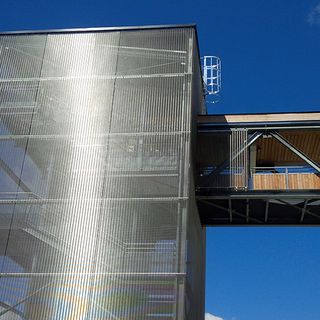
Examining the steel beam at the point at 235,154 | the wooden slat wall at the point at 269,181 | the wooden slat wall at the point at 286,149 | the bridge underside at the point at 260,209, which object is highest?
the wooden slat wall at the point at 286,149

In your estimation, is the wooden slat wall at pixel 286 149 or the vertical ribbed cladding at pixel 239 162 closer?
the vertical ribbed cladding at pixel 239 162

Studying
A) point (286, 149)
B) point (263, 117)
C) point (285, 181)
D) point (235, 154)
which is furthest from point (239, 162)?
point (286, 149)

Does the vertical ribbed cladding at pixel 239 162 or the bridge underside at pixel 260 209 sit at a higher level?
the vertical ribbed cladding at pixel 239 162

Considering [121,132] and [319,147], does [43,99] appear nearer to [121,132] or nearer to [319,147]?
[121,132]

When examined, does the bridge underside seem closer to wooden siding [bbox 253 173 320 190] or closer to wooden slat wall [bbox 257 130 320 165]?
wooden siding [bbox 253 173 320 190]

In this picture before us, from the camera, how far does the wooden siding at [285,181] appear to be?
57.8 feet

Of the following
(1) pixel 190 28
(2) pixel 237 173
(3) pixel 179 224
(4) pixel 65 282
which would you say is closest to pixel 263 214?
(2) pixel 237 173

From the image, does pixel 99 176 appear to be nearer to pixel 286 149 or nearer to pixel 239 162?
pixel 239 162

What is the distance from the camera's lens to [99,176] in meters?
15.3

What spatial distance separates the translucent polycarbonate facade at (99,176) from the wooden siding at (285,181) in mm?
2603

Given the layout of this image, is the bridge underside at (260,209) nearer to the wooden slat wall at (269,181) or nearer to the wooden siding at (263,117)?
the wooden slat wall at (269,181)

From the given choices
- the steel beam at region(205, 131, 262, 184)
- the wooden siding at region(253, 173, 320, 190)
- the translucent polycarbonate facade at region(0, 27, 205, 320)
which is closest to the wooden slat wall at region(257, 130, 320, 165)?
the steel beam at region(205, 131, 262, 184)

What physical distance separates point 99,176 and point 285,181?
6.35 meters

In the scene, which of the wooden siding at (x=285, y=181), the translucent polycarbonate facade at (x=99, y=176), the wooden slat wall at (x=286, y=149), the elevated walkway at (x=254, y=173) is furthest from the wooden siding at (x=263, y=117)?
the wooden siding at (x=285, y=181)
